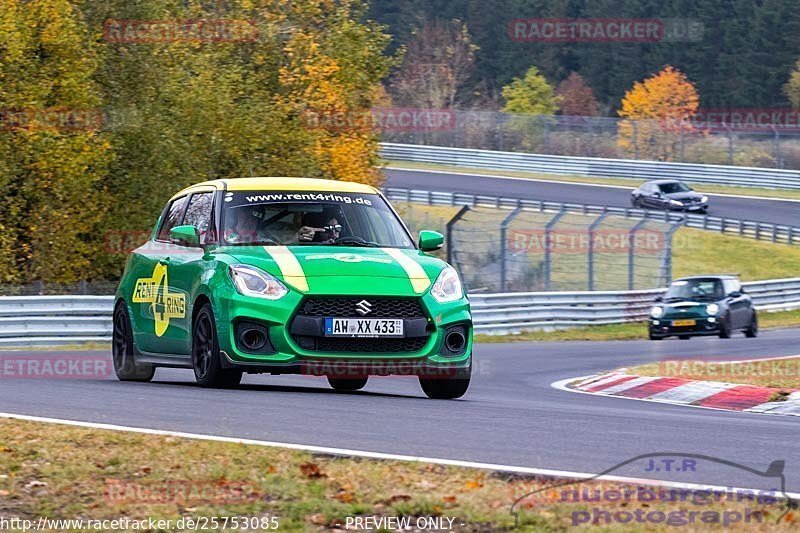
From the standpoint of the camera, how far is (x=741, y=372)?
16531 mm

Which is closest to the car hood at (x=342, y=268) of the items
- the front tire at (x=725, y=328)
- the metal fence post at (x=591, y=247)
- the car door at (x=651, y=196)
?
the front tire at (x=725, y=328)

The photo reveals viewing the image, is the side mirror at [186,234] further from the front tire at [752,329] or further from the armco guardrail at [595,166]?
the armco guardrail at [595,166]

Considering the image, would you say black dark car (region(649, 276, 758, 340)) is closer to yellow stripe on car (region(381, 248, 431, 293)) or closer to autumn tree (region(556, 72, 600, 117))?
yellow stripe on car (region(381, 248, 431, 293))

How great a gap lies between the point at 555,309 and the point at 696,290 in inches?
134

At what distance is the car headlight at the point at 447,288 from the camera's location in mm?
10828

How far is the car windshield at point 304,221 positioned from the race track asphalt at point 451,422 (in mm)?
1220

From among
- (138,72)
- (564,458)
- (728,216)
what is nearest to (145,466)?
(564,458)

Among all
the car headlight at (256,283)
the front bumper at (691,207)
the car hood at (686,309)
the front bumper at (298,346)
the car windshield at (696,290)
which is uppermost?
the car headlight at (256,283)

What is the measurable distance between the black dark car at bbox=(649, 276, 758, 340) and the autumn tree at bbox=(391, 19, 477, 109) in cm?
5958

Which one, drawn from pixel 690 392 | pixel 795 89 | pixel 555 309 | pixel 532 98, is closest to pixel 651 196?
pixel 555 309

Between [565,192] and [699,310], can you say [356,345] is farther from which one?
[565,192]

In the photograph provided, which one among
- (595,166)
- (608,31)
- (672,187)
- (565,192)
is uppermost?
(608,31)

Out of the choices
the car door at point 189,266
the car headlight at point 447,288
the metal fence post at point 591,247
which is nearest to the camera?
the car headlight at point 447,288

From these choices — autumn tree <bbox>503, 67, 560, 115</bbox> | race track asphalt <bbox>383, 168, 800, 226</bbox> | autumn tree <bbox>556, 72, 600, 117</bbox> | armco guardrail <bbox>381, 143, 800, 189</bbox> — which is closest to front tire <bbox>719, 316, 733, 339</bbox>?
race track asphalt <bbox>383, 168, 800, 226</bbox>
